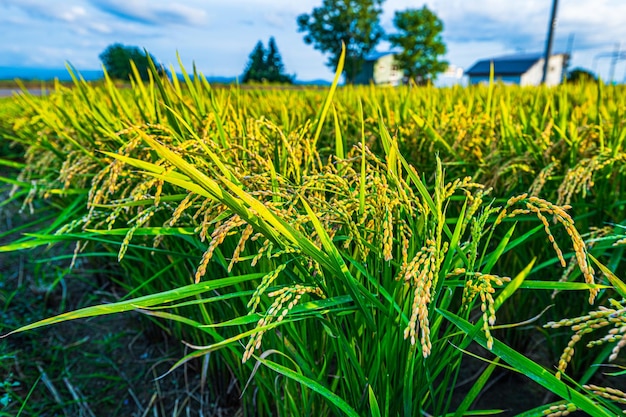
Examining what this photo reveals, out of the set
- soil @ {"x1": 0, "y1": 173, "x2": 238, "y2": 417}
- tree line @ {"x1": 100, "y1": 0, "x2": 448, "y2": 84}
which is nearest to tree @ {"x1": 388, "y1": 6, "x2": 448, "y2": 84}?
tree line @ {"x1": 100, "y1": 0, "x2": 448, "y2": 84}

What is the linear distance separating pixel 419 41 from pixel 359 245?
5325cm

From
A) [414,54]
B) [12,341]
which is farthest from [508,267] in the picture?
[414,54]

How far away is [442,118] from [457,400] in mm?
1267

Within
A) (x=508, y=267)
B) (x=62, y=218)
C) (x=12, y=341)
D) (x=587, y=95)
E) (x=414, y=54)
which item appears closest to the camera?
(x=62, y=218)

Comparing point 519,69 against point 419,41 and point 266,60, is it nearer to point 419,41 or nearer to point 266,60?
point 419,41

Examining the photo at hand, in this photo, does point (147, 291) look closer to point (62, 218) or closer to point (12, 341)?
point (62, 218)

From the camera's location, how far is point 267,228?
789 mm

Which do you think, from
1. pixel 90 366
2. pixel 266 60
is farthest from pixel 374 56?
pixel 90 366

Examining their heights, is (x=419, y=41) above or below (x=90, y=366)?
above

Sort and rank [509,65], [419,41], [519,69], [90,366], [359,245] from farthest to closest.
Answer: [509,65] → [519,69] → [419,41] → [90,366] → [359,245]

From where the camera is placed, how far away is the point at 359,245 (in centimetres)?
88

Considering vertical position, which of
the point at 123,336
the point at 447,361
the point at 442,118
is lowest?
the point at 123,336

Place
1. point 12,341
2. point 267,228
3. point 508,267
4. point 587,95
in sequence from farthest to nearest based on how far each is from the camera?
point 587,95, point 12,341, point 508,267, point 267,228

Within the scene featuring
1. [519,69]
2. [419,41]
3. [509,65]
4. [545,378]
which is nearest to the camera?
[545,378]
